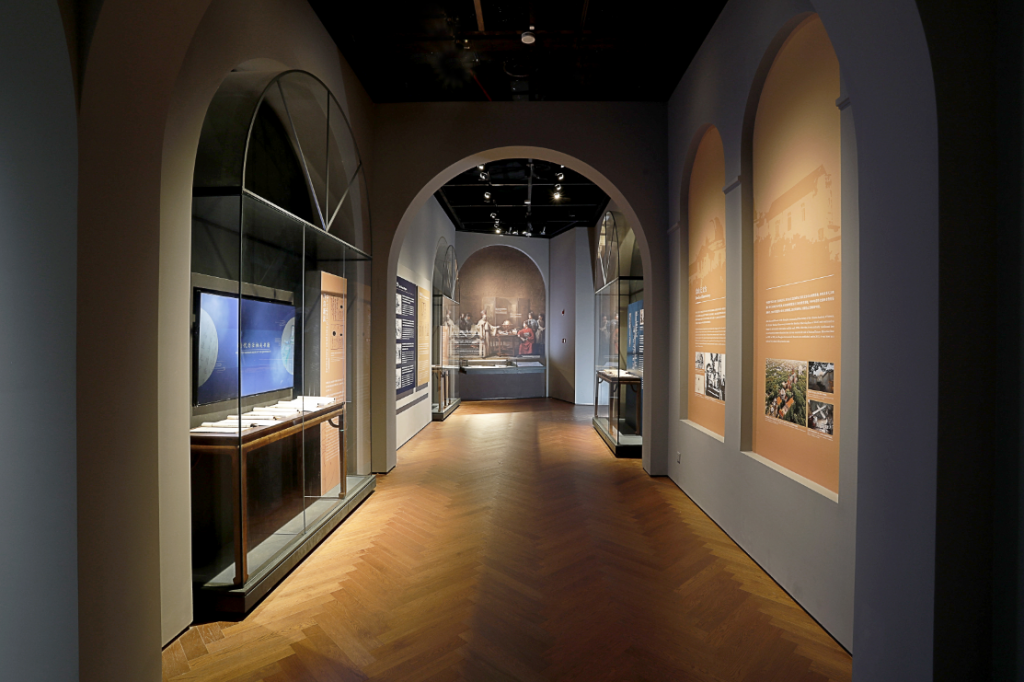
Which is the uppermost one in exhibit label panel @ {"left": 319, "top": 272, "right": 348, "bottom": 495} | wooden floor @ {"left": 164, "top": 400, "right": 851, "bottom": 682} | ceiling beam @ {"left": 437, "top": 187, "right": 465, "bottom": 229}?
ceiling beam @ {"left": 437, "top": 187, "right": 465, "bottom": 229}

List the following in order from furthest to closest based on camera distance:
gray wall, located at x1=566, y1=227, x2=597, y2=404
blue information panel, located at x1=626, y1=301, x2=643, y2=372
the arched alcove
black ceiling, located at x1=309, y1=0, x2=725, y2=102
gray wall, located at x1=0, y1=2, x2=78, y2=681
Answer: gray wall, located at x1=566, y1=227, x2=597, y2=404, blue information panel, located at x1=626, y1=301, x2=643, y2=372, the arched alcove, black ceiling, located at x1=309, y1=0, x2=725, y2=102, gray wall, located at x1=0, y1=2, x2=78, y2=681

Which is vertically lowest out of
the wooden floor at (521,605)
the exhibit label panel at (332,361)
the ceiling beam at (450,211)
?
the wooden floor at (521,605)

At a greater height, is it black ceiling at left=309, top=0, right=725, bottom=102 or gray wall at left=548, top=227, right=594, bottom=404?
black ceiling at left=309, top=0, right=725, bottom=102

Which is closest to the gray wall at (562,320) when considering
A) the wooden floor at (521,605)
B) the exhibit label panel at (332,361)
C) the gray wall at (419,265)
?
the gray wall at (419,265)

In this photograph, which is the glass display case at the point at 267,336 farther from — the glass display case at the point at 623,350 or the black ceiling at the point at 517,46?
the glass display case at the point at 623,350

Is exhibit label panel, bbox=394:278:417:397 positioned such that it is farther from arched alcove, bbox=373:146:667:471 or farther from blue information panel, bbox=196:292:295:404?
blue information panel, bbox=196:292:295:404

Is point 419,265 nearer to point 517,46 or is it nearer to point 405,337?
point 405,337

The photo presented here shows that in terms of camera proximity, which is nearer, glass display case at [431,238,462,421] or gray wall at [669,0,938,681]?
gray wall at [669,0,938,681]

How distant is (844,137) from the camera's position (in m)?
2.52

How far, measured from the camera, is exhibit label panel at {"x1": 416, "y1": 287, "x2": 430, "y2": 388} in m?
8.11

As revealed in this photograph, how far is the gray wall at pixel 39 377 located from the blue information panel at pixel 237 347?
4.34 ft

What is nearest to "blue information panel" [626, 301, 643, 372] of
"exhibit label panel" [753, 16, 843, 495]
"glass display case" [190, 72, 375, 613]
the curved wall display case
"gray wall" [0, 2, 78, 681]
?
"exhibit label panel" [753, 16, 843, 495]

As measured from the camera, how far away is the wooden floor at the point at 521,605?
7.62 ft

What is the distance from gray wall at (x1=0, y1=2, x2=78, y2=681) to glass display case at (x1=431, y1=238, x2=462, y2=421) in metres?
8.01
